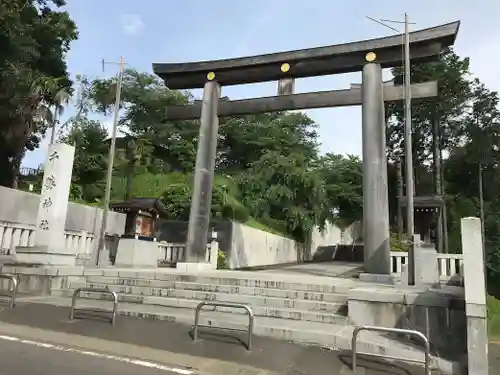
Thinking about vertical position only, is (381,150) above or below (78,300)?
above

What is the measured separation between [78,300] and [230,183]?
17348 millimetres

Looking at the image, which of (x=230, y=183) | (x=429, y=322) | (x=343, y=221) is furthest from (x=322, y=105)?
(x=343, y=221)

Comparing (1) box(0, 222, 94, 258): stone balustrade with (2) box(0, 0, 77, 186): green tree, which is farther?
(2) box(0, 0, 77, 186): green tree

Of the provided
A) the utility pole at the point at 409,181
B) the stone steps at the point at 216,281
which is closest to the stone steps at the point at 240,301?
the stone steps at the point at 216,281

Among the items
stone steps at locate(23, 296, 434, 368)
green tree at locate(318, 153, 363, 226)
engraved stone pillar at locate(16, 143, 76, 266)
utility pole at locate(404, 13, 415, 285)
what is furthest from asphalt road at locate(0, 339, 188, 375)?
green tree at locate(318, 153, 363, 226)

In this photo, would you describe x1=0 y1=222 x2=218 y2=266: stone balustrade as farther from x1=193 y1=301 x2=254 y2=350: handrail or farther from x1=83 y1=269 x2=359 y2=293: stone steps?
x1=193 y1=301 x2=254 y2=350: handrail

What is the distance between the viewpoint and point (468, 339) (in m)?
5.13

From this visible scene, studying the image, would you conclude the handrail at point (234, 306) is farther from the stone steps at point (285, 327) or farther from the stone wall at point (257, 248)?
the stone wall at point (257, 248)

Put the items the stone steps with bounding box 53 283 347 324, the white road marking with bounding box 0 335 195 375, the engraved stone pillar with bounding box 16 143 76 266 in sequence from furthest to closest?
the engraved stone pillar with bounding box 16 143 76 266 → the stone steps with bounding box 53 283 347 324 → the white road marking with bounding box 0 335 195 375

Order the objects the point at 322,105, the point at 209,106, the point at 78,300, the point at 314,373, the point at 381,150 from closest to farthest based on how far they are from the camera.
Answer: the point at 314,373 → the point at 78,300 → the point at 381,150 → the point at 322,105 → the point at 209,106

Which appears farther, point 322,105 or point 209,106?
point 209,106

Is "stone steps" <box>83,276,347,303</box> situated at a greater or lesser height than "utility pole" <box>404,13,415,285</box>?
lesser

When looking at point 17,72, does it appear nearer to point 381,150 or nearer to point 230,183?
point 230,183

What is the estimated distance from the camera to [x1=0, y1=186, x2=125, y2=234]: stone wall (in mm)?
12977
